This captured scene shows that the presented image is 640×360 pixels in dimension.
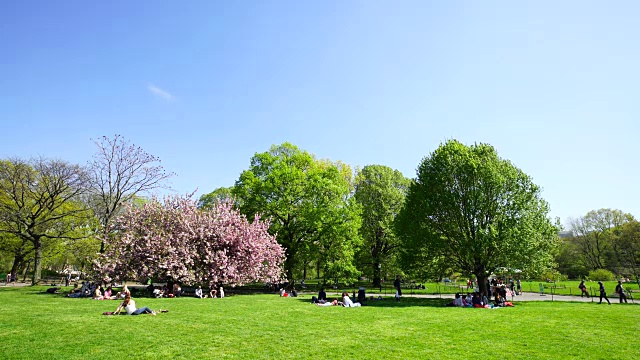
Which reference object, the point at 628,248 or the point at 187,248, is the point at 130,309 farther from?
the point at 628,248

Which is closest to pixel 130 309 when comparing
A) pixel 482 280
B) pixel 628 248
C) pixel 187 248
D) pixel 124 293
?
pixel 124 293

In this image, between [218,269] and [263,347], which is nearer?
[263,347]

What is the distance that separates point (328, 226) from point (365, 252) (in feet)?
36.8

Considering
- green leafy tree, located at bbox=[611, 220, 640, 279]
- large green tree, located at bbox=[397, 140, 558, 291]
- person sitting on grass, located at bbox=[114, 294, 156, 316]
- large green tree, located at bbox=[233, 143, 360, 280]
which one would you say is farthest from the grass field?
green leafy tree, located at bbox=[611, 220, 640, 279]

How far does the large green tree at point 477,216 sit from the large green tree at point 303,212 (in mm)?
9983

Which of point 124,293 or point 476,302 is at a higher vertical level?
point 124,293

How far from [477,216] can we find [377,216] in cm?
2065

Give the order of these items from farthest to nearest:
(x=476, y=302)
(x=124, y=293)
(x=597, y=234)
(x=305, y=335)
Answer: (x=597, y=234) < (x=476, y=302) < (x=124, y=293) < (x=305, y=335)

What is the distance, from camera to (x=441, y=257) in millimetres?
30953

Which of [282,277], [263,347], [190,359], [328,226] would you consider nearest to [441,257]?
[328,226]

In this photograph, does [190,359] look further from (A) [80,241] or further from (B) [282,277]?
(A) [80,241]

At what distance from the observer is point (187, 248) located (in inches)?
1182

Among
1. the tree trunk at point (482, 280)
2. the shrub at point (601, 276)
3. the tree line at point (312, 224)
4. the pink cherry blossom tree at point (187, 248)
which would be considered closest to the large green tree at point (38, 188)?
the tree line at point (312, 224)

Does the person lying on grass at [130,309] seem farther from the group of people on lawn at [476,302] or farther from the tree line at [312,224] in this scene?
the group of people on lawn at [476,302]
